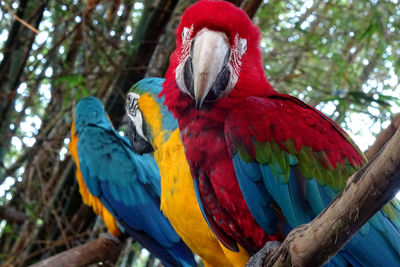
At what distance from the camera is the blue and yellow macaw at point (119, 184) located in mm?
1954

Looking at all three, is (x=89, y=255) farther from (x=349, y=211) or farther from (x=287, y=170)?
(x=349, y=211)

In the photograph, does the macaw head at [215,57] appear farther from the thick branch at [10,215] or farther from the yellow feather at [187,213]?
the thick branch at [10,215]

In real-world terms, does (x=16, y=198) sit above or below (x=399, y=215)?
below

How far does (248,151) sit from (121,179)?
129cm

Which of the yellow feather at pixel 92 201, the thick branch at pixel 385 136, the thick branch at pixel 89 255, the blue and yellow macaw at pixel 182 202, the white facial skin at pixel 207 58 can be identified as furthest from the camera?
the yellow feather at pixel 92 201

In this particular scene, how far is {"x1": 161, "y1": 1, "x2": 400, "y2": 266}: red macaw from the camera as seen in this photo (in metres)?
0.91

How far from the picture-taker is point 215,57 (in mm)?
884

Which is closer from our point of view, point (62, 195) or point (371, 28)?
point (371, 28)

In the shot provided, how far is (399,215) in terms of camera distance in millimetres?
988

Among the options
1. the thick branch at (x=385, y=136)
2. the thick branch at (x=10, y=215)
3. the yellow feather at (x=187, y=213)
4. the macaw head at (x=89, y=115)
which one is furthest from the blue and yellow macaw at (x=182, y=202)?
the thick branch at (x=10, y=215)

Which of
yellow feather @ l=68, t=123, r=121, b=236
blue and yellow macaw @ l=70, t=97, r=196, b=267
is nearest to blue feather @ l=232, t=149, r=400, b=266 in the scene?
blue and yellow macaw @ l=70, t=97, r=196, b=267

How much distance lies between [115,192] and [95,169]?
0.50ft

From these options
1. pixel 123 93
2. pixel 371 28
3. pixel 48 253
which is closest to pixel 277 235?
pixel 371 28

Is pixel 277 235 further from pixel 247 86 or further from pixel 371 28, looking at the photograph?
pixel 371 28
